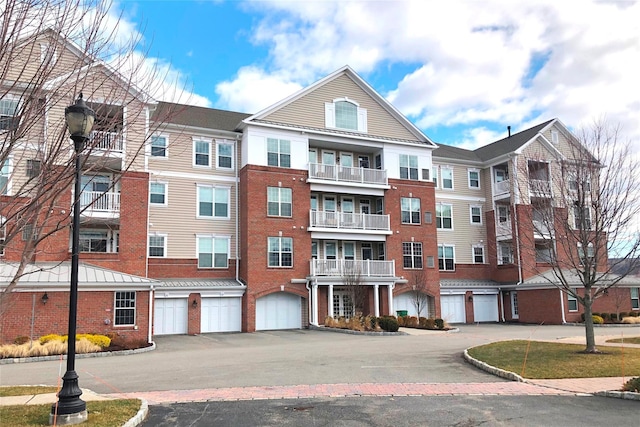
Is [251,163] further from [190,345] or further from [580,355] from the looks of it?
[580,355]

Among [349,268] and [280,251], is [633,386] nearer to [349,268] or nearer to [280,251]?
[349,268]

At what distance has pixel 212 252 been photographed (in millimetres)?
30031

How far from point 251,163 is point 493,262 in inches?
800

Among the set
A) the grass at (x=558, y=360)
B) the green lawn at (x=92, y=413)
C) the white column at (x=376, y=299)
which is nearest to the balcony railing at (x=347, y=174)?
the white column at (x=376, y=299)

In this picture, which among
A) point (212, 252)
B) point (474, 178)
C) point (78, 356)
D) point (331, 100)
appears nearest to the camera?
point (78, 356)

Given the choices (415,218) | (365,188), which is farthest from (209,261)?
(415,218)

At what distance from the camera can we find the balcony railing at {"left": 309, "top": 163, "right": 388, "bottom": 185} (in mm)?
31938

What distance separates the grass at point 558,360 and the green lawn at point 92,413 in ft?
29.9

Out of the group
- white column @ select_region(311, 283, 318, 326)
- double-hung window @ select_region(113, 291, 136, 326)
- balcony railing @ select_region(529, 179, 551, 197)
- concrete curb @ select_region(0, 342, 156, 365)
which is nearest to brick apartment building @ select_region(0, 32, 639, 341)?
double-hung window @ select_region(113, 291, 136, 326)

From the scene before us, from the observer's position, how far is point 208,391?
36.0 ft

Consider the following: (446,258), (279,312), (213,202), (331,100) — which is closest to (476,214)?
(446,258)

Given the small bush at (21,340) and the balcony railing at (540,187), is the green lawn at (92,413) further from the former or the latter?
the balcony railing at (540,187)

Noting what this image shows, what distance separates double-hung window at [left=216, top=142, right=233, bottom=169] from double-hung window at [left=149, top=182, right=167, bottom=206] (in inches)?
142

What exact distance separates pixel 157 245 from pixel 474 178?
2434cm
